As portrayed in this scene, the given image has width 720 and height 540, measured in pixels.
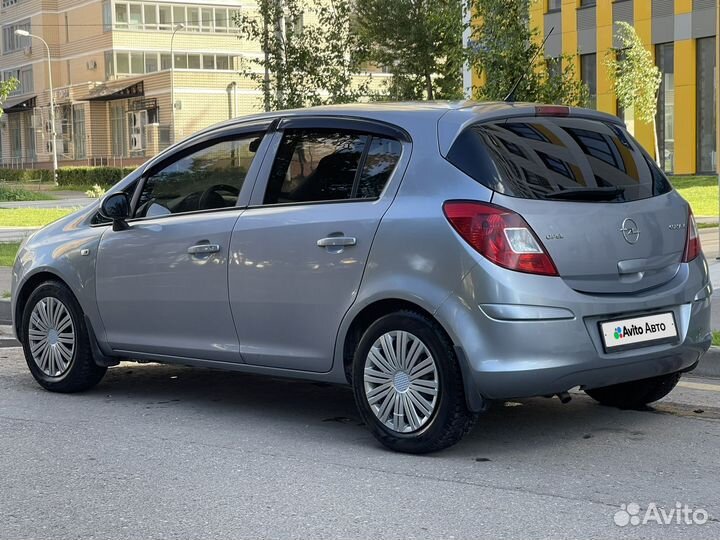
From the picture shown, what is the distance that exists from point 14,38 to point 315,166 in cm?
8605

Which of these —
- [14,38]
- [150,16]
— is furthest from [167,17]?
[14,38]

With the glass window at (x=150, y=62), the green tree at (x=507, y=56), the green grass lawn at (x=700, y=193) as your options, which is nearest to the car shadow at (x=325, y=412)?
the green tree at (x=507, y=56)

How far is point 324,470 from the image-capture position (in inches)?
210

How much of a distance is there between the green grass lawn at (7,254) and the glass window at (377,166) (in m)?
11.5

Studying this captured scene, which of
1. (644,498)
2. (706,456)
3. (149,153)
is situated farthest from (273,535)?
(149,153)

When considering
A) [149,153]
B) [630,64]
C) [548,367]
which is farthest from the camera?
[149,153]

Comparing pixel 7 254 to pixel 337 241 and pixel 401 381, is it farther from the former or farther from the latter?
pixel 401 381

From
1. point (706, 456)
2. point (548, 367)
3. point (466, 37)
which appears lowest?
point (706, 456)

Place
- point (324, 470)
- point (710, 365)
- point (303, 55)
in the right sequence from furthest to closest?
point (303, 55) → point (710, 365) → point (324, 470)

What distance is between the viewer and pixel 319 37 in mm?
20484

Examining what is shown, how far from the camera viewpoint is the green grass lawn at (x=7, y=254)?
16552 millimetres

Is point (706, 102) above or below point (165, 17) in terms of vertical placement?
below

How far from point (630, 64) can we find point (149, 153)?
1526 inches

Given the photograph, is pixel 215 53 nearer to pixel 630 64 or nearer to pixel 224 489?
pixel 630 64
